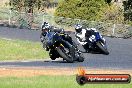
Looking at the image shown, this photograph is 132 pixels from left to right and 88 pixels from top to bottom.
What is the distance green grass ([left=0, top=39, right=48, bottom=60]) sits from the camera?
22672 mm

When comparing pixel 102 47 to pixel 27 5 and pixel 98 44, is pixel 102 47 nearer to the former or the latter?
pixel 98 44

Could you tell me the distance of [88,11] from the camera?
141 feet

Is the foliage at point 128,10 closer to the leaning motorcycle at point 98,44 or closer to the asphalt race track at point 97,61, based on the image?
the asphalt race track at point 97,61

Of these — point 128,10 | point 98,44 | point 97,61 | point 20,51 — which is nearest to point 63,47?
point 97,61

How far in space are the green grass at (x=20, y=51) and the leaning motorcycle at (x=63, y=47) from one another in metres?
3.40

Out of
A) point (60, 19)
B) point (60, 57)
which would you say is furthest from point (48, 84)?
point (60, 19)

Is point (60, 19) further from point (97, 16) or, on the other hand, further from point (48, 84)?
point (48, 84)

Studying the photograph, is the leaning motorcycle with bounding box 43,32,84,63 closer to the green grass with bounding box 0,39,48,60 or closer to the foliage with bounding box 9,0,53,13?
the green grass with bounding box 0,39,48,60

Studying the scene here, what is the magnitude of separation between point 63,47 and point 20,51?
6055mm

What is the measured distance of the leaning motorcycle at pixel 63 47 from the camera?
61.1 ft

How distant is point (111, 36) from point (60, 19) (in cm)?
720

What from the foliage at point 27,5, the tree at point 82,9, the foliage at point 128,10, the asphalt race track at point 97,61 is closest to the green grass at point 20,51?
the asphalt race track at point 97,61

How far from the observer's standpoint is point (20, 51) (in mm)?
24172

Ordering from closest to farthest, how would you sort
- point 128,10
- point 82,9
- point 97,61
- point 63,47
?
point 63,47 < point 97,61 < point 128,10 < point 82,9
